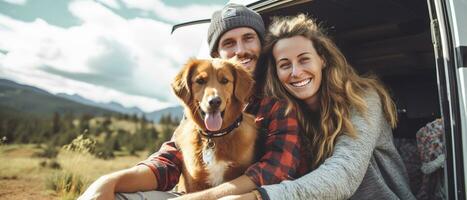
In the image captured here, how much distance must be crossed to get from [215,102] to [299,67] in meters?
0.60

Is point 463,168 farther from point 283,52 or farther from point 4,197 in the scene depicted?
point 4,197

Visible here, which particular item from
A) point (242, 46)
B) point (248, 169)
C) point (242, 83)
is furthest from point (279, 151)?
point (242, 46)

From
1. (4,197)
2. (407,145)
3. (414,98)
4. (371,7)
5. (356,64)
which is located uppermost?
(371,7)

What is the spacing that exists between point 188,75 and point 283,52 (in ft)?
2.17

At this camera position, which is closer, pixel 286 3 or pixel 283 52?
pixel 283 52

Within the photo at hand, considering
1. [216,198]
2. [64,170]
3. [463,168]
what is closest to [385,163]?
[463,168]

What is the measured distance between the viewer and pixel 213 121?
2.44 metres

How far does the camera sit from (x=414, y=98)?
4.06 m

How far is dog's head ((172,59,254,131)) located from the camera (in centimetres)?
254

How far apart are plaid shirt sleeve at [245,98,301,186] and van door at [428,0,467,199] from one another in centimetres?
75

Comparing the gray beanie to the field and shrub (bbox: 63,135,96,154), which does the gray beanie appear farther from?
the field

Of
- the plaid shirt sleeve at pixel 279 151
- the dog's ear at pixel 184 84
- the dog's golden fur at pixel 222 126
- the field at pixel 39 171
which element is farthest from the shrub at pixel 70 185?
the plaid shirt sleeve at pixel 279 151

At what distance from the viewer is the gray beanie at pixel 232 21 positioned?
2.94 meters

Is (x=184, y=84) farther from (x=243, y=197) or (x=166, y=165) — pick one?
(x=243, y=197)
